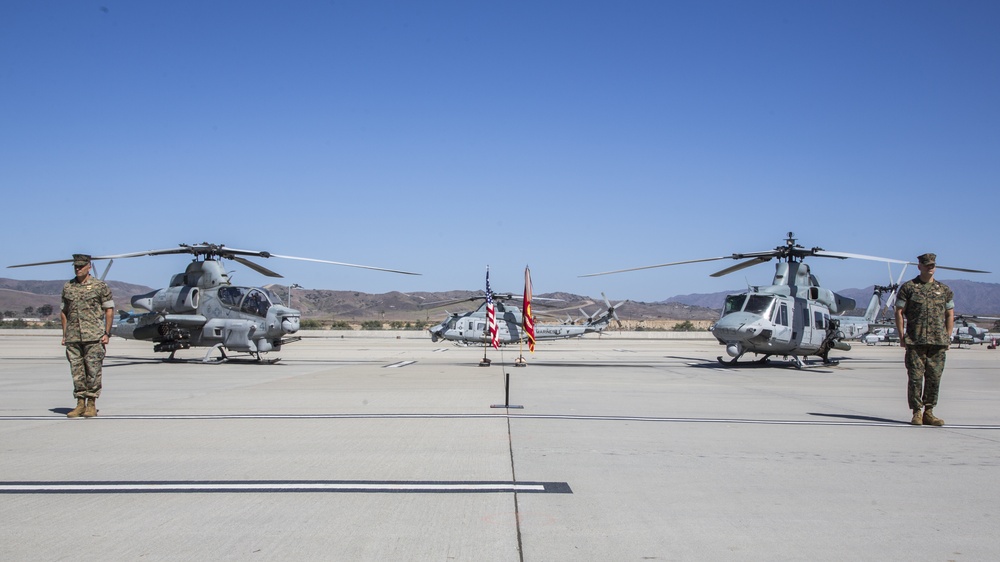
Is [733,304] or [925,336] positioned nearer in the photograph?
[925,336]

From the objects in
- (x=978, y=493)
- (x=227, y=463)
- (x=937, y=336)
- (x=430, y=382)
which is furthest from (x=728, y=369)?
(x=227, y=463)

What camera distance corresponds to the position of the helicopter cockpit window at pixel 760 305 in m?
20.4

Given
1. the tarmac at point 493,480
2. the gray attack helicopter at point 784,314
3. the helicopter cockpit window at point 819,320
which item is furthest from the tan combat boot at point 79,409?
the helicopter cockpit window at point 819,320

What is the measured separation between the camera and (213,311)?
21.2m

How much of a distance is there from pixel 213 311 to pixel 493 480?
17.9 m

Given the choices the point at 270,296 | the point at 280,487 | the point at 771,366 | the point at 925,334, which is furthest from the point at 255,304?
the point at 925,334

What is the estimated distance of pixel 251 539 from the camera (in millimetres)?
4047

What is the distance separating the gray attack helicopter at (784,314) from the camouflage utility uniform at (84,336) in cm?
1479

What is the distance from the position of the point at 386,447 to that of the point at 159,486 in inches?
86.5

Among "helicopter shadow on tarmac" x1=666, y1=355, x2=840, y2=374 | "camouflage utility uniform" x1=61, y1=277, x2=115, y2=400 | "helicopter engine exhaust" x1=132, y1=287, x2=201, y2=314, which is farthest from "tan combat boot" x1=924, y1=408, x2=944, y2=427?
"helicopter engine exhaust" x1=132, y1=287, x2=201, y2=314

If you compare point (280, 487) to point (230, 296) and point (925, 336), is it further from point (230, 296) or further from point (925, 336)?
point (230, 296)

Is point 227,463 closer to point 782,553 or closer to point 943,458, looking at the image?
→ point 782,553

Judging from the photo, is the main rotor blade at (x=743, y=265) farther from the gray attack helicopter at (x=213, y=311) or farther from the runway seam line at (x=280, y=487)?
the runway seam line at (x=280, y=487)

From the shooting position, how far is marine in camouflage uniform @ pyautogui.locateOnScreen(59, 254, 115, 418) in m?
9.16
